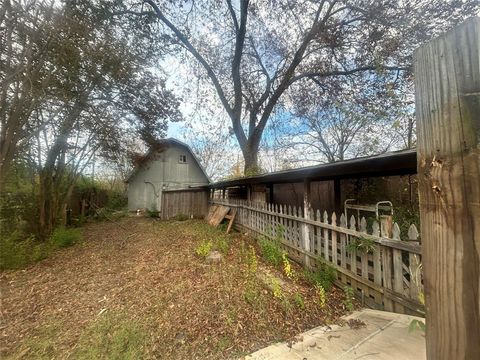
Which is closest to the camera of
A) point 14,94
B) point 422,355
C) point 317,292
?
point 422,355

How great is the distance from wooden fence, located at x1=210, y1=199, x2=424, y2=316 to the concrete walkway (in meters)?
0.29

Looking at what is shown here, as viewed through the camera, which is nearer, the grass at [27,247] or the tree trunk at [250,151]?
the grass at [27,247]

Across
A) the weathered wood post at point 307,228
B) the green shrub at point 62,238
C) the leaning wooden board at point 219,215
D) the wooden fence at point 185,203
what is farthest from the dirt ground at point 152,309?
the wooden fence at point 185,203

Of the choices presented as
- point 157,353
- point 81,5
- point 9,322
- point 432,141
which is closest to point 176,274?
point 157,353

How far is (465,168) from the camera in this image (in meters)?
0.53

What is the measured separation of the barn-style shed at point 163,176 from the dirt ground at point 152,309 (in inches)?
412

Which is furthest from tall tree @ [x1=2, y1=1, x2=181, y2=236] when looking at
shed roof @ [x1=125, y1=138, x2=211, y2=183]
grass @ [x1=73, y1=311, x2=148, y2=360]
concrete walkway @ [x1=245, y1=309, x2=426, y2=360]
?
concrete walkway @ [x1=245, y1=309, x2=426, y2=360]

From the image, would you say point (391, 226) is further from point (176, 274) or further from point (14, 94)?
point (14, 94)

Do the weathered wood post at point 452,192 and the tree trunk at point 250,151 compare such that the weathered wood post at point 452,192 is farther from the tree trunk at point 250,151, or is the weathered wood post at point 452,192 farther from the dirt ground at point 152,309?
the tree trunk at point 250,151

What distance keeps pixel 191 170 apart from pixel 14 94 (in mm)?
12768

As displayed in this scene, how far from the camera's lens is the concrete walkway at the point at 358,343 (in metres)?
2.16

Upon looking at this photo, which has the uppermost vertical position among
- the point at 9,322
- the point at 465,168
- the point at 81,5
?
the point at 81,5

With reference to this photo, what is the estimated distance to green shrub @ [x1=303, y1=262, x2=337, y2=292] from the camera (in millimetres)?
3744

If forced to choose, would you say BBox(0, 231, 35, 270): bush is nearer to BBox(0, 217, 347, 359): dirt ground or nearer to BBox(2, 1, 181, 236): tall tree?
BBox(0, 217, 347, 359): dirt ground
